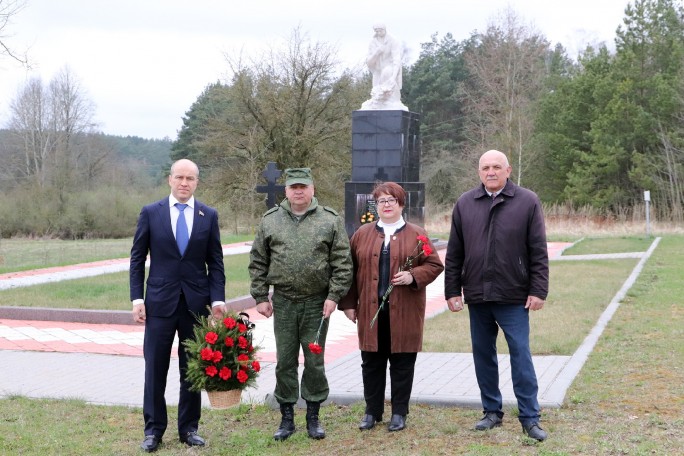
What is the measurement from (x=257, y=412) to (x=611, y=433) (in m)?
2.52

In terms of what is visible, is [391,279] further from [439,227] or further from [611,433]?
[439,227]

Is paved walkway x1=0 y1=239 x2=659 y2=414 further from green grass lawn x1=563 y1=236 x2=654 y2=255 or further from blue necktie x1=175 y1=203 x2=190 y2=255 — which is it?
green grass lawn x1=563 y1=236 x2=654 y2=255

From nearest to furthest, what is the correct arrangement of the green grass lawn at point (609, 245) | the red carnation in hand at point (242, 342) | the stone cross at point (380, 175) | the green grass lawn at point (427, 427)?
1. the green grass lawn at point (427, 427)
2. the red carnation in hand at point (242, 342)
3. the stone cross at point (380, 175)
4. the green grass lawn at point (609, 245)

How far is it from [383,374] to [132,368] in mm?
3362

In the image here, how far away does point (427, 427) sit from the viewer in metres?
5.57

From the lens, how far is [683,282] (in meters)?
14.7

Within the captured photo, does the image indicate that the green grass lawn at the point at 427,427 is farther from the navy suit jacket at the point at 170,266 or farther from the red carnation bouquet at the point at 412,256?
the navy suit jacket at the point at 170,266

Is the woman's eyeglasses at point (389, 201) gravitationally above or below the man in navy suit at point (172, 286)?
above

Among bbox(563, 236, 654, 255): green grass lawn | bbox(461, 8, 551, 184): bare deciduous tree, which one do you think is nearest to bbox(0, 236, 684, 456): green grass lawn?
bbox(563, 236, 654, 255): green grass lawn

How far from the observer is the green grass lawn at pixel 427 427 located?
16.5 feet

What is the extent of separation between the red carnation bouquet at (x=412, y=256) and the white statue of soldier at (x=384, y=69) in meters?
14.4

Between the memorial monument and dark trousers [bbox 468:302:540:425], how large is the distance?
13575mm

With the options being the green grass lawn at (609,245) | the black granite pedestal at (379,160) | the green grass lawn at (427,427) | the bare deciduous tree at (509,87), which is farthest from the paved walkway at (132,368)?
the bare deciduous tree at (509,87)

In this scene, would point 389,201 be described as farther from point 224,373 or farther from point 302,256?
point 224,373
